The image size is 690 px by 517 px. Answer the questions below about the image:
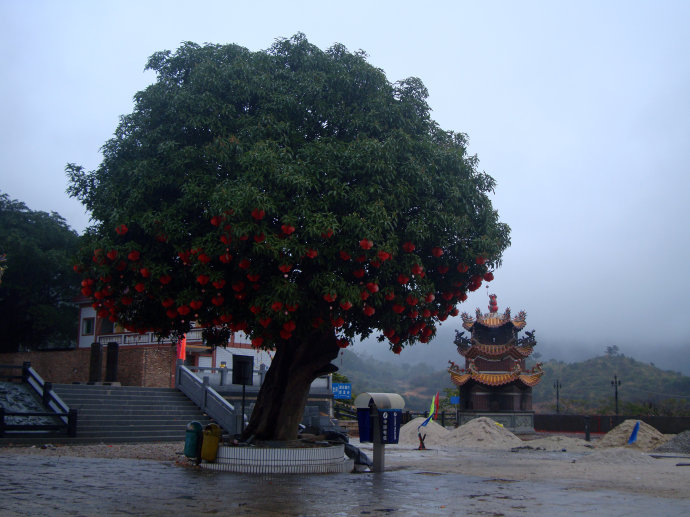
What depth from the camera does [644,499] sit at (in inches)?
386

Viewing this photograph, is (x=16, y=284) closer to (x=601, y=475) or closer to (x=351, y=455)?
(x=351, y=455)

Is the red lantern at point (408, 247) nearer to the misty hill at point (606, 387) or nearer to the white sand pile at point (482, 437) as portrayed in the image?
the white sand pile at point (482, 437)

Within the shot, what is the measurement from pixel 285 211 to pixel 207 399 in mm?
16022

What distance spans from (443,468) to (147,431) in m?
11.8

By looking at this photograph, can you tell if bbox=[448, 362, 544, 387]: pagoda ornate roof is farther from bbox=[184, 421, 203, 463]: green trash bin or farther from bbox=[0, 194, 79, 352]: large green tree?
bbox=[184, 421, 203, 463]: green trash bin

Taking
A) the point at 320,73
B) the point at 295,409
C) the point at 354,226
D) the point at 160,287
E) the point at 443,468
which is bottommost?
the point at 443,468

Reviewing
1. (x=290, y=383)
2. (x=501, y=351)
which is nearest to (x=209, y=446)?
(x=290, y=383)

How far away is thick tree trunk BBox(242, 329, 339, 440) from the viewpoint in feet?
45.2

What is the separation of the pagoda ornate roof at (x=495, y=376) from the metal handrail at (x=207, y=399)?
19.5 metres

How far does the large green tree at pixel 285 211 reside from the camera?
11.4 metres

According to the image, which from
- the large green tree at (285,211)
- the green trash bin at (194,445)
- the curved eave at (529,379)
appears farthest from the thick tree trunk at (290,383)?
the curved eave at (529,379)

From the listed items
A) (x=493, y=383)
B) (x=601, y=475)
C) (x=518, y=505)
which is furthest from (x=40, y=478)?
(x=493, y=383)

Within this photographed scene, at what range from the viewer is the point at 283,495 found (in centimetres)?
957

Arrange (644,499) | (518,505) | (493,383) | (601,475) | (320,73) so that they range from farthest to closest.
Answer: (493,383)
(601,475)
(320,73)
(644,499)
(518,505)
